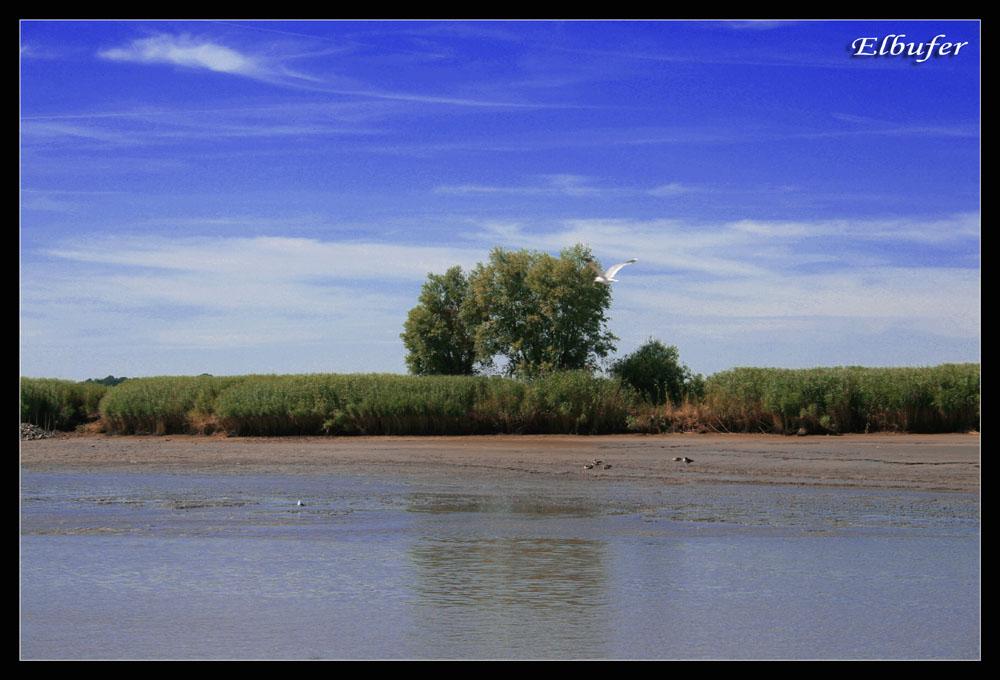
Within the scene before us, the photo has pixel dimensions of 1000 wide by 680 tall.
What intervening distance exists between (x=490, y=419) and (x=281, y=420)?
639 centimetres

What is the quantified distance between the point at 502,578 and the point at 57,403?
30065 mm

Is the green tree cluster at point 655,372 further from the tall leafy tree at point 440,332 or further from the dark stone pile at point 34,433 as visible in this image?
the dark stone pile at point 34,433

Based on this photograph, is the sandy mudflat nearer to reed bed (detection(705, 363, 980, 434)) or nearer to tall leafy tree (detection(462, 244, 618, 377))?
reed bed (detection(705, 363, 980, 434))

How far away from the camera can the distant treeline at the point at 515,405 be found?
27266 mm

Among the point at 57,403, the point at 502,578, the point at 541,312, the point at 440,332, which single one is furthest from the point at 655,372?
the point at 502,578

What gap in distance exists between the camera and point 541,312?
42.4 meters

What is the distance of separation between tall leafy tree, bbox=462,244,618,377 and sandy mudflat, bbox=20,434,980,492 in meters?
13.6

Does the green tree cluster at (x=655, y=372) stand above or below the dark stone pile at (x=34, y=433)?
above

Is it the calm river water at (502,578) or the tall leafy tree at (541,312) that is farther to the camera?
the tall leafy tree at (541,312)

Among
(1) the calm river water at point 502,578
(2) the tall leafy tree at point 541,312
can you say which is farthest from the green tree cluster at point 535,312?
(1) the calm river water at point 502,578

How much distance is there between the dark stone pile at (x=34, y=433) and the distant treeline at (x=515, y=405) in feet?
5.35

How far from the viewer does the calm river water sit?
5.93 m

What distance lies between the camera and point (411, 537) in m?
9.69

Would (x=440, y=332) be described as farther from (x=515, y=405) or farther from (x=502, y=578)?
(x=502, y=578)
